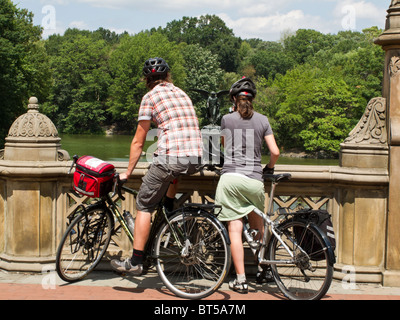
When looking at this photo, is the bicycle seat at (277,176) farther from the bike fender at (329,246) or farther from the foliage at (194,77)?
the foliage at (194,77)

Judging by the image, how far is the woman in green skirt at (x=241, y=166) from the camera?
4922mm

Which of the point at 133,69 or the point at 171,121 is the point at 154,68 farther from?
the point at 133,69

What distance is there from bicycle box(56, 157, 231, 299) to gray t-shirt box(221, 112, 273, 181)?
0.42 meters

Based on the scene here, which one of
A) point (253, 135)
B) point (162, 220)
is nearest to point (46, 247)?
point (162, 220)

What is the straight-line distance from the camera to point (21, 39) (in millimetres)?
42469

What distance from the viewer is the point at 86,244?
214 inches

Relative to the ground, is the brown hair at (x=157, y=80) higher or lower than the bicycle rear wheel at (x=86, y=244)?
higher

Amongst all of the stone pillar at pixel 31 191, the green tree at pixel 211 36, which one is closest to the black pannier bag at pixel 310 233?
the stone pillar at pixel 31 191

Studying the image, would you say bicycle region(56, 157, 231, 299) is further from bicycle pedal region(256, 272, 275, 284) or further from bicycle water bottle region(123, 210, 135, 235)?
bicycle pedal region(256, 272, 275, 284)

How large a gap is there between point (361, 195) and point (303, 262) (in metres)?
1.09

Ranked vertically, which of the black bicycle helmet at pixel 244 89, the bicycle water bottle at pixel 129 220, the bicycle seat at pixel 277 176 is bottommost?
the bicycle water bottle at pixel 129 220

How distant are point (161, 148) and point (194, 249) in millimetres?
923
